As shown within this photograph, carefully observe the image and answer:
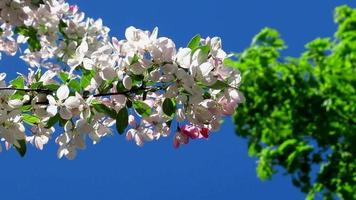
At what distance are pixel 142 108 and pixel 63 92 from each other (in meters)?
0.27

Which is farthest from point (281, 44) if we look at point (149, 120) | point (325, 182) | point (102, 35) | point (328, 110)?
point (149, 120)

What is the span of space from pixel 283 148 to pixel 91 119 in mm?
7647

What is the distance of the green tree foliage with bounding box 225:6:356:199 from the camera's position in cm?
882

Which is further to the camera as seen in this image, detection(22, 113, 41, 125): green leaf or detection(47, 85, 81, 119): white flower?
detection(22, 113, 41, 125): green leaf

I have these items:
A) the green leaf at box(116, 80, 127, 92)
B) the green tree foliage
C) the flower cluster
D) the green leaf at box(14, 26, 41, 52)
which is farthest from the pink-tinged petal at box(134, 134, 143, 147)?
the green tree foliage

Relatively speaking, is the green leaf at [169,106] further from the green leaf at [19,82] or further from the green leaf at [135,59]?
the green leaf at [19,82]

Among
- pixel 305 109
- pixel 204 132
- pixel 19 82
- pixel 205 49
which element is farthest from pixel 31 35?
pixel 305 109

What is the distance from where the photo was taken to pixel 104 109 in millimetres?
2072

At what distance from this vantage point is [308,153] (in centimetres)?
922

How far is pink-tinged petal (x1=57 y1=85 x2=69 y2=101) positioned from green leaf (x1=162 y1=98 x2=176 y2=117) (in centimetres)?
32

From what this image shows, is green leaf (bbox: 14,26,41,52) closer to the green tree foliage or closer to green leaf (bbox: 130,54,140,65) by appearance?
green leaf (bbox: 130,54,140,65)

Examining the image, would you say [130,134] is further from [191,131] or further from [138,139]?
[191,131]

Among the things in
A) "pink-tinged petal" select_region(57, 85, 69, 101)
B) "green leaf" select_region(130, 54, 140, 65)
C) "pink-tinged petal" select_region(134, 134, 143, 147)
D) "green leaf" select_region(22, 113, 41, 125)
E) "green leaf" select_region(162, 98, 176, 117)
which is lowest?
"pink-tinged petal" select_region(57, 85, 69, 101)

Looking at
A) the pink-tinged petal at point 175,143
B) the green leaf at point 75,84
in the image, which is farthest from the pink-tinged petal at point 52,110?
the pink-tinged petal at point 175,143
